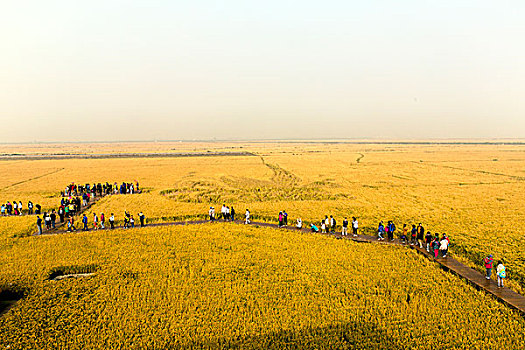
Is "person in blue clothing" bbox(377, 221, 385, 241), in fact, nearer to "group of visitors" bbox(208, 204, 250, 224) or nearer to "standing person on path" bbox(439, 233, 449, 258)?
"standing person on path" bbox(439, 233, 449, 258)

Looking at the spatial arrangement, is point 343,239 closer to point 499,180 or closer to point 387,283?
point 387,283

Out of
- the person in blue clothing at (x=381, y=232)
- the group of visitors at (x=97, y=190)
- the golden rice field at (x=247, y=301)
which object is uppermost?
the group of visitors at (x=97, y=190)

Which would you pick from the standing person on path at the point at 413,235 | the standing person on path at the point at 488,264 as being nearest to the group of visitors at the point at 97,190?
the standing person on path at the point at 413,235

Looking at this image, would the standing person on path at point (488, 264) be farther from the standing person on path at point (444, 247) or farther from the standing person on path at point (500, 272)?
the standing person on path at point (444, 247)

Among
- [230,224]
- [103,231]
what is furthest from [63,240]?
[230,224]

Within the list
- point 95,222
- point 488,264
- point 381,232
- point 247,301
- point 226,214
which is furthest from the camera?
point 226,214

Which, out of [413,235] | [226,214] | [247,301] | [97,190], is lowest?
[247,301]

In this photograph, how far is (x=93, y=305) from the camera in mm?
11602

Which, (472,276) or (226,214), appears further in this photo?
(226,214)

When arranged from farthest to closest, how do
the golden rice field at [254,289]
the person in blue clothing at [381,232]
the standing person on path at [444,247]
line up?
the person in blue clothing at [381,232] → the standing person on path at [444,247] → the golden rice field at [254,289]

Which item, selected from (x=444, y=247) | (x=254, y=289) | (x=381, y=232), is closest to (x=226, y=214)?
(x=254, y=289)

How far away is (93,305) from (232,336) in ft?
20.4

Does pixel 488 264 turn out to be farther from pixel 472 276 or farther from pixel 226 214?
pixel 226 214

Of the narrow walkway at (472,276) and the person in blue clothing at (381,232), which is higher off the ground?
the person in blue clothing at (381,232)
